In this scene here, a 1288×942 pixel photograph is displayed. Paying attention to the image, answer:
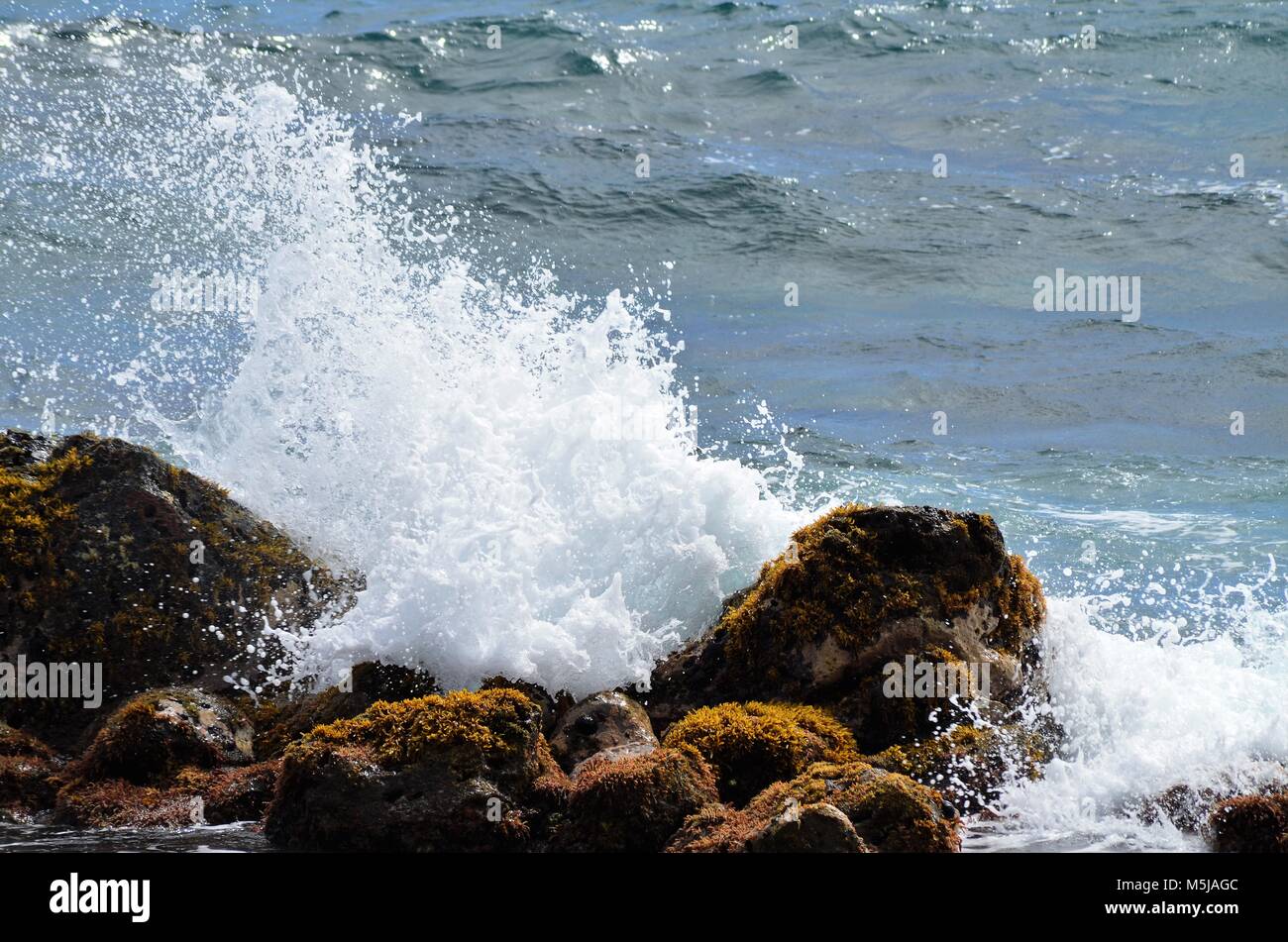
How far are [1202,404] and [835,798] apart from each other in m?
10.6

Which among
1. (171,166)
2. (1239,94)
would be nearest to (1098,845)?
(171,166)

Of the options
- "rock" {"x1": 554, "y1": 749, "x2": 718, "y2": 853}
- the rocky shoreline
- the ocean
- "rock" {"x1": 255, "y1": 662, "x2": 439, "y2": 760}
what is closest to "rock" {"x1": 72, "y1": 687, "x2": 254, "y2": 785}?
the rocky shoreline

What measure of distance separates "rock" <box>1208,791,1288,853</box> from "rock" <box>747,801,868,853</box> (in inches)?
62.9

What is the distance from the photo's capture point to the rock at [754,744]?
20.7 feet

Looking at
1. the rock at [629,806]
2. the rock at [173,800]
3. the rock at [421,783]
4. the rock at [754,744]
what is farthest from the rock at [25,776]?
the rock at [754,744]

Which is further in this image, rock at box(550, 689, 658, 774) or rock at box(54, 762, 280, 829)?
rock at box(550, 689, 658, 774)

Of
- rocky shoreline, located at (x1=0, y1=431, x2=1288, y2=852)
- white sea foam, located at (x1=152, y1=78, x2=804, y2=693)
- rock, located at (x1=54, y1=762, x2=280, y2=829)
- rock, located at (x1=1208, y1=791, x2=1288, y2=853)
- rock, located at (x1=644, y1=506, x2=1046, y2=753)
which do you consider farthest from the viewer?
white sea foam, located at (x1=152, y1=78, x2=804, y2=693)

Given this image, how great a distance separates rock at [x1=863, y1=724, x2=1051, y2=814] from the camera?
251 inches

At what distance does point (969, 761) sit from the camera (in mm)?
6469

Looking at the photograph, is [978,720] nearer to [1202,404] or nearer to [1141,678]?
[1141,678]

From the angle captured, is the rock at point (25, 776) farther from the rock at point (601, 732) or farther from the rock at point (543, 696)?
the rock at point (601, 732)

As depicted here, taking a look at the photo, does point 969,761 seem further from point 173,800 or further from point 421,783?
point 173,800

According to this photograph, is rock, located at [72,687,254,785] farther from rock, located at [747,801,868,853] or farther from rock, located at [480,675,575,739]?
rock, located at [747,801,868,853]

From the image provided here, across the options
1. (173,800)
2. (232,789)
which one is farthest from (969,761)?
(173,800)
